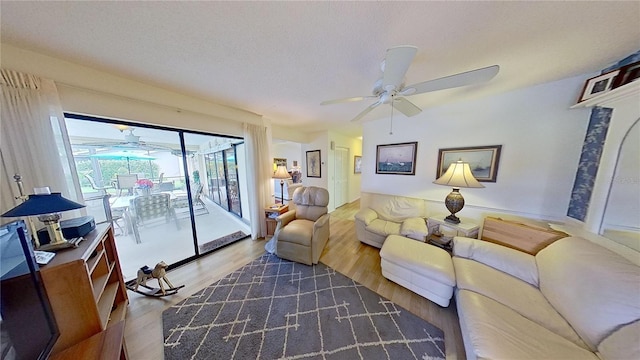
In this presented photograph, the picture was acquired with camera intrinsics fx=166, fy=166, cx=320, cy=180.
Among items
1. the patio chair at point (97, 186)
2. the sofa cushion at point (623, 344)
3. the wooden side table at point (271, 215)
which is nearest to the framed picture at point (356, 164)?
the wooden side table at point (271, 215)

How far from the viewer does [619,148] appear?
1392 mm

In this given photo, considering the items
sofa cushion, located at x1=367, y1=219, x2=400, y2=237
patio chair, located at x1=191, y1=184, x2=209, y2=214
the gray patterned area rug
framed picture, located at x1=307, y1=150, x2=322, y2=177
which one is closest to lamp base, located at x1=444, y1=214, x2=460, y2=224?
sofa cushion, located at x1=367, y1=219, x2=400, y2=237

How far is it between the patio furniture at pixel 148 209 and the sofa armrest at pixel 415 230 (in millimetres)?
3707

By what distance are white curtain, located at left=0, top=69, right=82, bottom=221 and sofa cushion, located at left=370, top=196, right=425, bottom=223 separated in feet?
12.0

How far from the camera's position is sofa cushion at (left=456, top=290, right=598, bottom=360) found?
909 mm

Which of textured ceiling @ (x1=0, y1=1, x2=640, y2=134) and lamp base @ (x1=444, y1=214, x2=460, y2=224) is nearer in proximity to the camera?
textured ceiling @ (x1=0, y1=1, x2=640, y2=134)

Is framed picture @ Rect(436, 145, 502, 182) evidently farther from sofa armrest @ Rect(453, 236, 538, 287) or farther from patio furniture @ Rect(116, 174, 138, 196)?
patio furniture @ Rect(116, 174, 138, 196)

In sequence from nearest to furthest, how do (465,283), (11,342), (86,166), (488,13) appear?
(11,342) < (488,13) < (465,283) < (86,166)

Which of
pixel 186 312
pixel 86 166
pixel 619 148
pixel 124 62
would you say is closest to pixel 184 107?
pixel 124 62

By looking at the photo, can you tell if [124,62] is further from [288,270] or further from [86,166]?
[288,270]

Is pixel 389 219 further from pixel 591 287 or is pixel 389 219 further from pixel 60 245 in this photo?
pixel 60 245

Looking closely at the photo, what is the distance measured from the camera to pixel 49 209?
3.32 ft

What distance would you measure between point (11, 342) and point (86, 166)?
1.74 meters

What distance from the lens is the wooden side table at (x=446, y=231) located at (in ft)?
6.84
